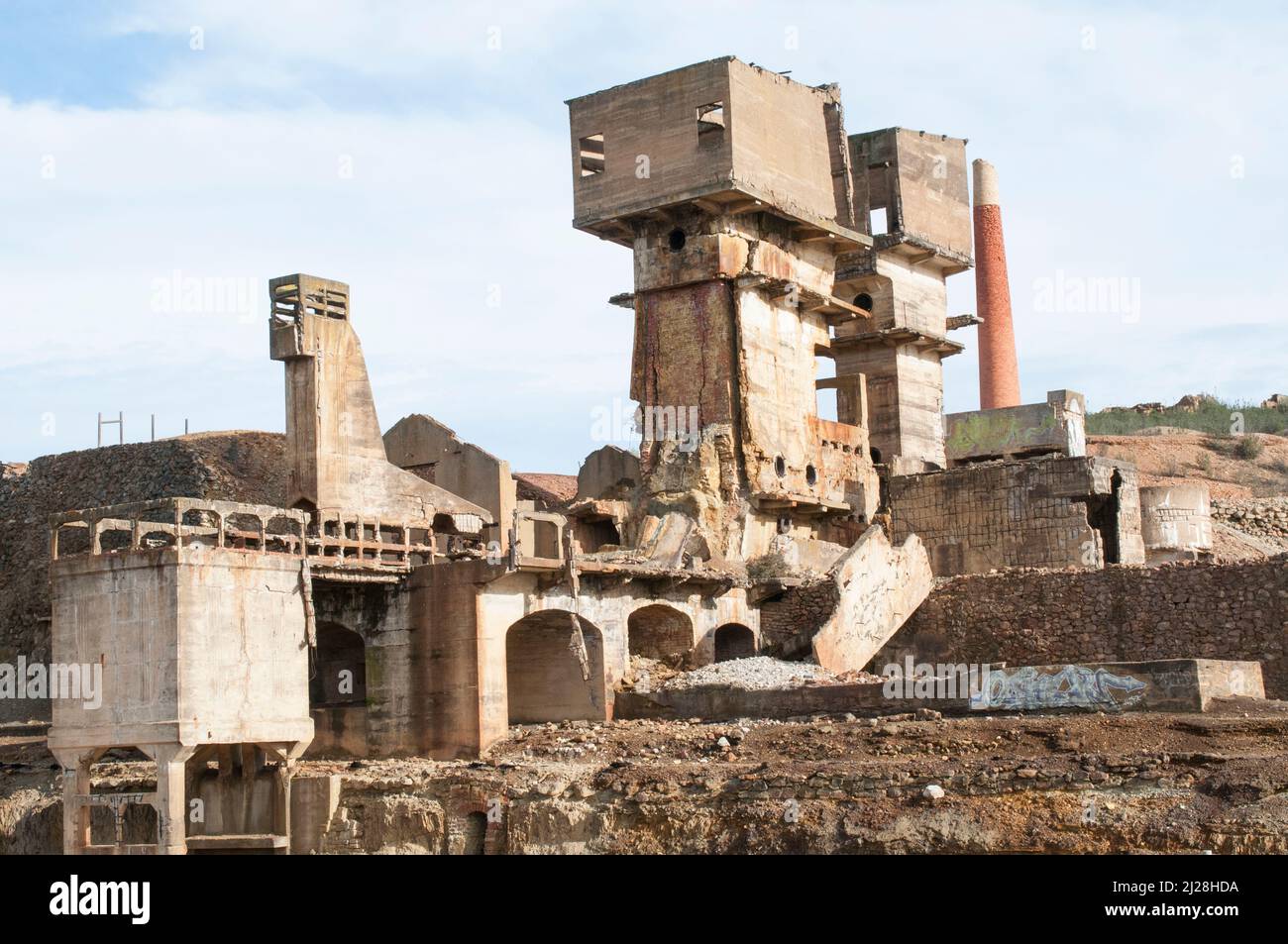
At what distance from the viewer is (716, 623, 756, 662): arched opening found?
38906 millimetres

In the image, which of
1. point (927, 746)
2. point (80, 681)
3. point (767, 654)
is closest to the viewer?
point (927, 746)

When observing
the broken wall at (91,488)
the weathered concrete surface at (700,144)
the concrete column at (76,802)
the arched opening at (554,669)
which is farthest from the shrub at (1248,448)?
the concrete column at (76,802)

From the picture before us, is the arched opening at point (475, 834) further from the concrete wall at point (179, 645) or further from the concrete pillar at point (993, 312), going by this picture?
the concrete pillar at point (993, 312)

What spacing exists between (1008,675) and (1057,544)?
12357 mm

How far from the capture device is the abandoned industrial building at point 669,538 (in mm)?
29156

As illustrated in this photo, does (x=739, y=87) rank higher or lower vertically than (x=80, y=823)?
higher

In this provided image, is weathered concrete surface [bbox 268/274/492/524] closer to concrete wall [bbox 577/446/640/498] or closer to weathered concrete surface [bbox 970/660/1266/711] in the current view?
concrete wall [bbox 577/446/640/498]

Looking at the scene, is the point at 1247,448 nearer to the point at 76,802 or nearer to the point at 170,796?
the point at 170,796

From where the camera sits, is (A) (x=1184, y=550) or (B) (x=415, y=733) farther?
(A) (x=1184, y=550)

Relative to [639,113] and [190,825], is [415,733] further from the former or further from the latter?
[639,113]

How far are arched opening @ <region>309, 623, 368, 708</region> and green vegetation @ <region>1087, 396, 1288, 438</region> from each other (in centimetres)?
4462

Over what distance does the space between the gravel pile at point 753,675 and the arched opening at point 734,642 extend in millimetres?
2838

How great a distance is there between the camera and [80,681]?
29.0 m
